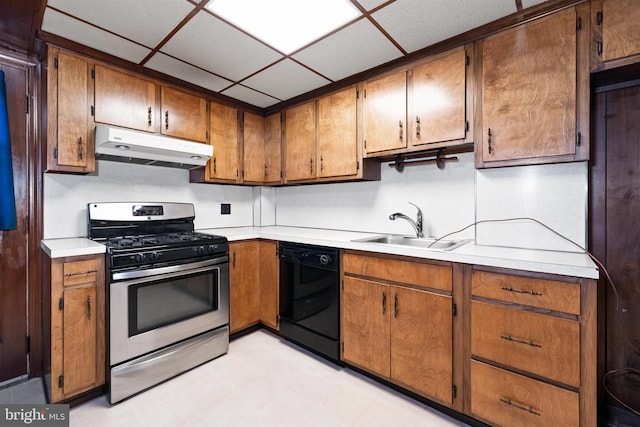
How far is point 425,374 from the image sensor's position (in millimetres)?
1775

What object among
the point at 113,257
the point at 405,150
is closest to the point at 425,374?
the point at 405,150

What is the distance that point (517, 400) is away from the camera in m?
1.48

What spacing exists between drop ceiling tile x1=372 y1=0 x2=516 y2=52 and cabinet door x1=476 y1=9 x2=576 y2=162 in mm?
167

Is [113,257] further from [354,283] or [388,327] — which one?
[388,327]

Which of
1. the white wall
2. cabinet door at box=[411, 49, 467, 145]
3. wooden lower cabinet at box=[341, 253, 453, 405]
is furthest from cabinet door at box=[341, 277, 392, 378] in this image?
the white wall

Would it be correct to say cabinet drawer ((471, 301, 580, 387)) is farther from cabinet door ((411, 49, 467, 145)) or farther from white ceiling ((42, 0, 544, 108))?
white ceiling ((42, 0, 544, 108))

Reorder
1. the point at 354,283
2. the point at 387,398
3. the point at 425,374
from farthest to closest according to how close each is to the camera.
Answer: the point at 354,283, the point at 387,398, the point at 425,374

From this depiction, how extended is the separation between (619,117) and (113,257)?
10.2 feet

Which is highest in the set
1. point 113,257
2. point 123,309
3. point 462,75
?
point 462,75

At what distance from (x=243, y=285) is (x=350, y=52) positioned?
7.06 feet

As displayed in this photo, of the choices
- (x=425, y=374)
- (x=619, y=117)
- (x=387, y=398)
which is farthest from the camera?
(x=387, y=398)

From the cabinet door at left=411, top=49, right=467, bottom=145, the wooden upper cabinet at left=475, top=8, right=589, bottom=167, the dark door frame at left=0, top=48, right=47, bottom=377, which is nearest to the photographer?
the wooden upper cabinet at left=475, top=8, right=589, bottom=167

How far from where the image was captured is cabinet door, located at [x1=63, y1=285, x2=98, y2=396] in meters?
1.76

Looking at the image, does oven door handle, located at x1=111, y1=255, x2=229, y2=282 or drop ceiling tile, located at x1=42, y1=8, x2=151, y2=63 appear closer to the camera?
drop ceiling tile, located at x1=42, y1=8, x2=151, y2=63
